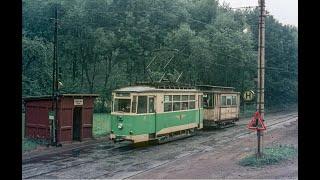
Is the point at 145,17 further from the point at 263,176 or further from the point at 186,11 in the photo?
the point at 263,176

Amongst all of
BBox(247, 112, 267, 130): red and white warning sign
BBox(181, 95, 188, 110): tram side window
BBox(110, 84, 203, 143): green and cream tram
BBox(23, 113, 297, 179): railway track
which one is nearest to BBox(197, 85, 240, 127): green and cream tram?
BBox(181, 95, 188, 110): tram side window

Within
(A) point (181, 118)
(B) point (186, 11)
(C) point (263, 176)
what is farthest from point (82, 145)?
(B) point (186, 11)

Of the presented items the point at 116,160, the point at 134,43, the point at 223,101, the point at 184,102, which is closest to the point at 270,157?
the point at 116,160

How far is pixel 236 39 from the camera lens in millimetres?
46031

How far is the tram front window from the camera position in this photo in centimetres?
2030

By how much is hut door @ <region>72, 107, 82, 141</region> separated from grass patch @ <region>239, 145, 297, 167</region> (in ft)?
34.6

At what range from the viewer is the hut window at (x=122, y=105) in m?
20.3

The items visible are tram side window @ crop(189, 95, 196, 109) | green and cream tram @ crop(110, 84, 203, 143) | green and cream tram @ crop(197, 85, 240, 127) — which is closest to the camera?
green and cream tram @ crop(110, 84, 203, 143)

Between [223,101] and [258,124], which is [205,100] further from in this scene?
[258,124]

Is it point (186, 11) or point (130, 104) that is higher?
point (186, 11)

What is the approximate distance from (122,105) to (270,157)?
7377mm

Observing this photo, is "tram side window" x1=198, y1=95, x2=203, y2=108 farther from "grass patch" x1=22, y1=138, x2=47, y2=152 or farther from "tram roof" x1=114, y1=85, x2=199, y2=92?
"grass patch" x1=22, y1=138, x2=47, y2=152

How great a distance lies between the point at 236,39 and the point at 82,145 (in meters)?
27.8

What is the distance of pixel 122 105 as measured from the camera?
67.3 ft
